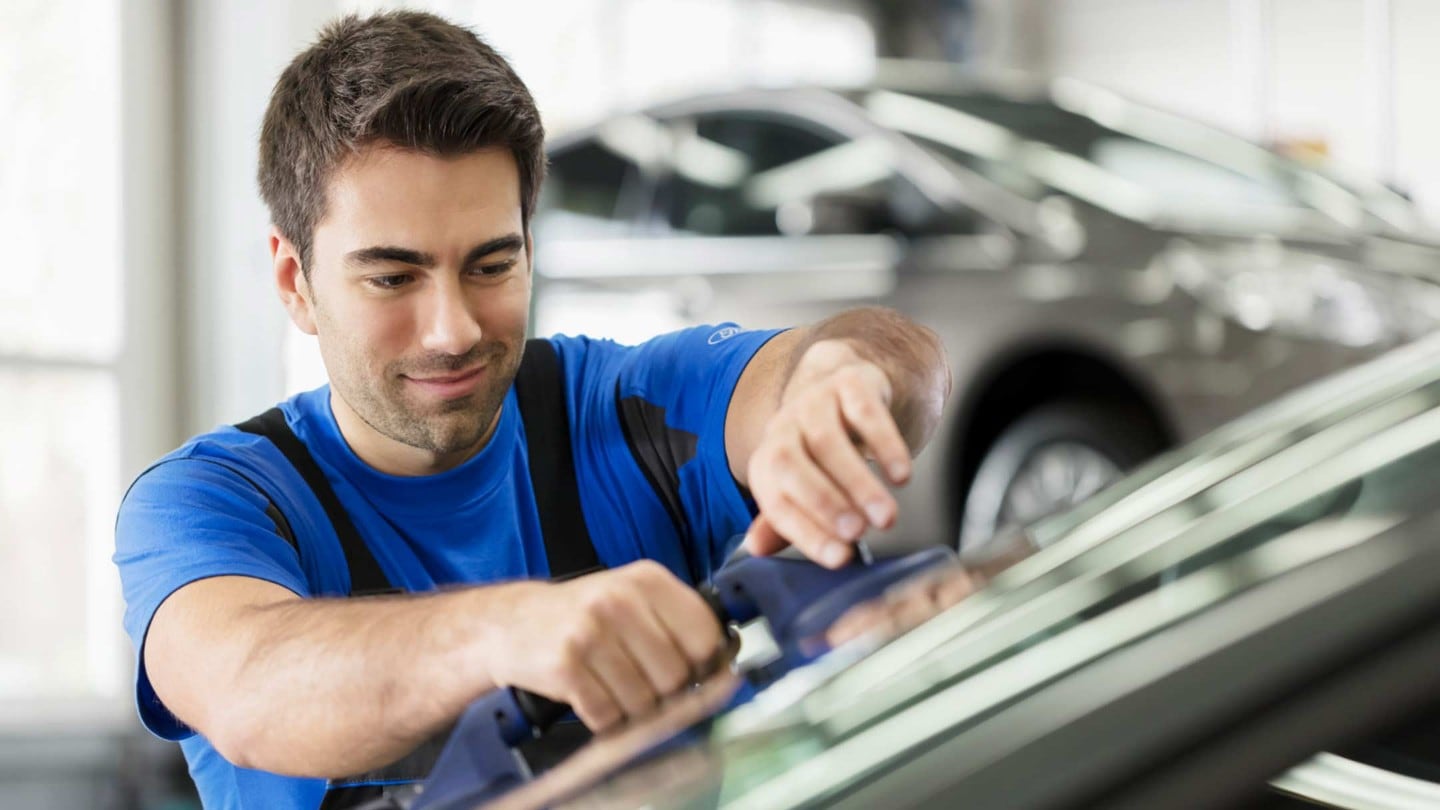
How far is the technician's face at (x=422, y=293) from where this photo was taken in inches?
46.1

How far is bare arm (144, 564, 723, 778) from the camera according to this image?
0.68 metres

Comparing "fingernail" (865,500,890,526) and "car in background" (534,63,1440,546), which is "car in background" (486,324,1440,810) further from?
"car in background" (534,63,1440,546)

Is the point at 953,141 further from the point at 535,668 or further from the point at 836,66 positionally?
the point at 836,66

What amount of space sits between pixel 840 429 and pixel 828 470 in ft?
0.12

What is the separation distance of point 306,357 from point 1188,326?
250 centimetres

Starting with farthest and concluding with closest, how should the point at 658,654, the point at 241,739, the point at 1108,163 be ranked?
the point at 1108,163, the point at 241,739, the point at 658,654

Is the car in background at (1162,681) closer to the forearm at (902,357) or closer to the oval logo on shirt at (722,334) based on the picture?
the forearm at (902,357)

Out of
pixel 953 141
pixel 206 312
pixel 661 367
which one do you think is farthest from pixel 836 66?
pixel 661 367

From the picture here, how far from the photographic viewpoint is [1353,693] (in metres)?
0.48

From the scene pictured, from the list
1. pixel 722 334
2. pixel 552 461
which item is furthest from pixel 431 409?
pixel 722 334

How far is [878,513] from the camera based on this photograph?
0.79 meters

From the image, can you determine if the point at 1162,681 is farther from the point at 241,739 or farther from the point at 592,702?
the point at 241,739

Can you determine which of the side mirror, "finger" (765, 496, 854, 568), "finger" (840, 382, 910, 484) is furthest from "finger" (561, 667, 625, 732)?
the side mirror

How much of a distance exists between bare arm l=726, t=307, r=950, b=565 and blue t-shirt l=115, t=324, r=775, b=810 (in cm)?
10
